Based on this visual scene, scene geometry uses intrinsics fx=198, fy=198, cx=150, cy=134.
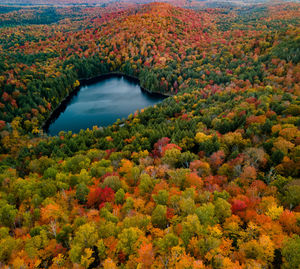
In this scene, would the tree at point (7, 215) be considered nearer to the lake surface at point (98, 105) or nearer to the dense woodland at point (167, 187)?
the dense woodland at point (167, 187)

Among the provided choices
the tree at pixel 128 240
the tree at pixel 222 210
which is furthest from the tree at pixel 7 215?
the tree at pixel 222 210

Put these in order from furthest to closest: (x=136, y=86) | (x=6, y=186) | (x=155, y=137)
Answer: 1. (x=136, y=86)
2. (x=155, y=137)
3. (x=6, y=186)

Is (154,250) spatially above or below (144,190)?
above

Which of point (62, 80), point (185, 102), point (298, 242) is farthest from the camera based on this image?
point (62, 80)

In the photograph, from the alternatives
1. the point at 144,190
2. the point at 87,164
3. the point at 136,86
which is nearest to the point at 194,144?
the point at 144,190

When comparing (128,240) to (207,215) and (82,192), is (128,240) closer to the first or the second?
(207,215)

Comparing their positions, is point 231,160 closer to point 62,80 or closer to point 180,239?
point 180,239

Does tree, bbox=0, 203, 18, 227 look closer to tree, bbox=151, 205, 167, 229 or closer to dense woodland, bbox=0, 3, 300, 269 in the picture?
dense woodland, bbox=0, 3, 300, 269

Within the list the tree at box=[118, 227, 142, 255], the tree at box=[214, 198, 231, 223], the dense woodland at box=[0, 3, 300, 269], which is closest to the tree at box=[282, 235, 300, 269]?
the dense woodland at box=[0, 3, 300, 269]

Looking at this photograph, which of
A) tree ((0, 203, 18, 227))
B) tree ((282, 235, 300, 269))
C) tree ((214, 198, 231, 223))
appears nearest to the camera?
tree ((282, 235, 300, 269))
